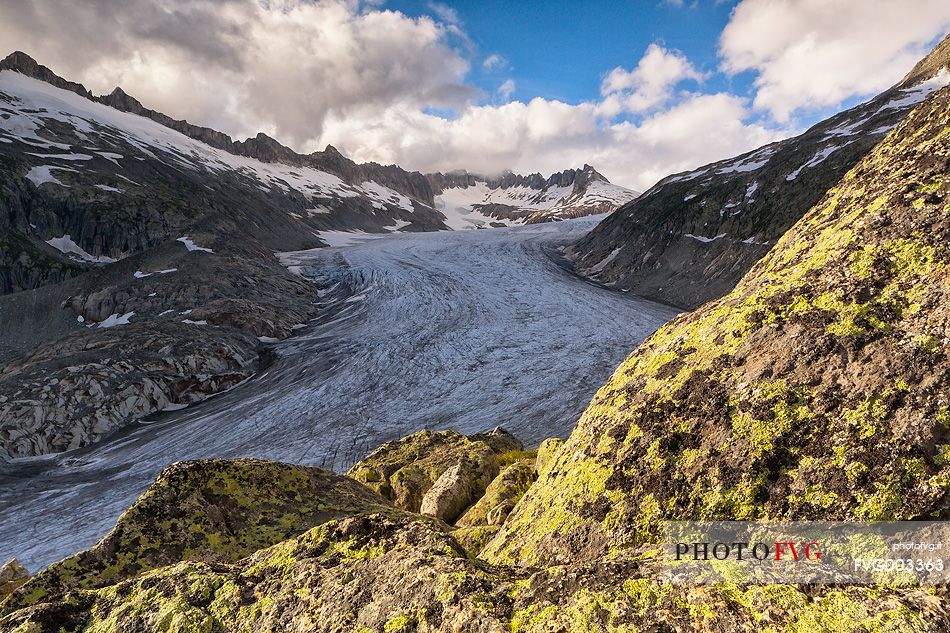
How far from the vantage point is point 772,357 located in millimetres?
3838

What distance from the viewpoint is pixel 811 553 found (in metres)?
2.75

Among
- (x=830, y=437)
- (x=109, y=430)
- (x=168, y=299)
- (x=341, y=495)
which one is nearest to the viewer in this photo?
(x=830, y=437)

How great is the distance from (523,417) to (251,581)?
→ 718 inches

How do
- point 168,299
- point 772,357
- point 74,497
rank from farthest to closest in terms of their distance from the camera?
point 168,299
point 74,497
point 772,357

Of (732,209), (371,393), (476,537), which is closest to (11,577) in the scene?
(476,537)

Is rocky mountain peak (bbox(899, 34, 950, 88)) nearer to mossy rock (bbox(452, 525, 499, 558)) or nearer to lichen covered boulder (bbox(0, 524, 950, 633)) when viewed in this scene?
mossy rock (bbox(452, 525, 499, 558))

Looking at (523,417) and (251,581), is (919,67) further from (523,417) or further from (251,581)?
(251,581)

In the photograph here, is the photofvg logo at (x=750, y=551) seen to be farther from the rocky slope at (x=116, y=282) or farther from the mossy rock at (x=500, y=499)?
the rocky slope at (x=116, y=282)

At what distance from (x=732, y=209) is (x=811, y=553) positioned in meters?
47.7

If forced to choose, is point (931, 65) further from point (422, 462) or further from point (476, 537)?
point (476, 537)

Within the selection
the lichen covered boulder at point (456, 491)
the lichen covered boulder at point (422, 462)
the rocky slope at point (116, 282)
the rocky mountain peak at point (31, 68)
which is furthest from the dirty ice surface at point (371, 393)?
the rocky mountain peak at point (31, 68)

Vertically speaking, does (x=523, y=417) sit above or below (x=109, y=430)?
below

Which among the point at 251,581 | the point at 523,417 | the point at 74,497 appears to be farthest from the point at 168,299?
the point at 251,581

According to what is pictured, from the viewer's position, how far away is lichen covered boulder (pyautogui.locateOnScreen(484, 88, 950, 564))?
293cm
